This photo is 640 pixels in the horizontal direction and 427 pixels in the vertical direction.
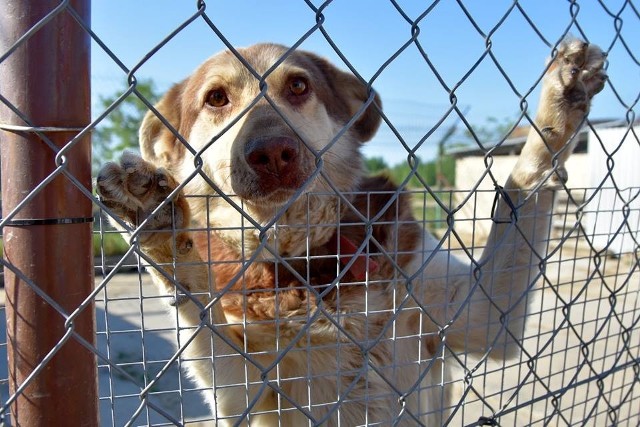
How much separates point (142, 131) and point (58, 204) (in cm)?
177

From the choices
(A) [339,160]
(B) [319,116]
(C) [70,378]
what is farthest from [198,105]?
(C) [70,378]

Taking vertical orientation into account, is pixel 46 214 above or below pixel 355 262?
below

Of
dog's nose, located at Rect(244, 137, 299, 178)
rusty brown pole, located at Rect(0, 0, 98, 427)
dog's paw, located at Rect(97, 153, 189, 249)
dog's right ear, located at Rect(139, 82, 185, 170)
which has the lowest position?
rusty brown pole, located at Rect(0, 0, 98, 427)

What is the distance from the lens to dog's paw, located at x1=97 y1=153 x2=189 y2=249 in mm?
1147

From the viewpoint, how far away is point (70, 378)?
2.69 feet

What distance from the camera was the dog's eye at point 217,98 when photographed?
219 cm

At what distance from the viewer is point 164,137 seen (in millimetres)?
2436

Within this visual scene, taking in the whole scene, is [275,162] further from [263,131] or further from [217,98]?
A: [217,98]

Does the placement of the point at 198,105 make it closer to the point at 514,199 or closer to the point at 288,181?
the point at 288,181

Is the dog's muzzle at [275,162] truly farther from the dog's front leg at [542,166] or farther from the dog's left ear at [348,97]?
the dog's left ear at [348,97]

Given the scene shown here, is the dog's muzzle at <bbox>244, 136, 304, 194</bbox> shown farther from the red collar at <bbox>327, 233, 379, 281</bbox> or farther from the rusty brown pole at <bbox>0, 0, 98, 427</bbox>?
the rusty brown pole at <bbox>0, 0, 98, 427</bbox>

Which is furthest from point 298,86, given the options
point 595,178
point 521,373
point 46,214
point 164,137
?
point 595,178

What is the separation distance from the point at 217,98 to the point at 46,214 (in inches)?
60.1

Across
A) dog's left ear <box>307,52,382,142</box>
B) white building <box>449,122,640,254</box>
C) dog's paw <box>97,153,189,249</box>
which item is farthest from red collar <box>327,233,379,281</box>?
white building <box>449,122,640,254</box>
